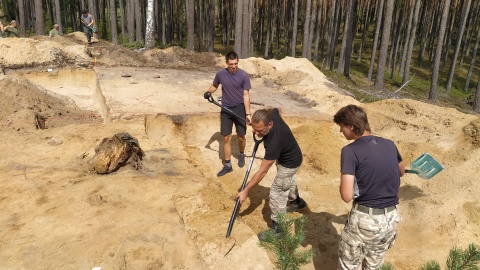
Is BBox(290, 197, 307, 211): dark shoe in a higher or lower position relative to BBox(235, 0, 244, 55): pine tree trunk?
lower

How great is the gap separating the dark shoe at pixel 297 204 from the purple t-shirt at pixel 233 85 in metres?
1.89

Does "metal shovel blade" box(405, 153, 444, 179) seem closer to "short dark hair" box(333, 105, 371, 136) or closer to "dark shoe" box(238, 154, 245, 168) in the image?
"short dark hair" box(333, 105, 371, 136)

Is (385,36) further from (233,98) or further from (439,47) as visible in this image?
(233,98)

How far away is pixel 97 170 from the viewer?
5.42 m

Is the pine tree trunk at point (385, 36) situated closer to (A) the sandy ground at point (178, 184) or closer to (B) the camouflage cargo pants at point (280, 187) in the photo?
(A) the sandy ground at point (178, 184)

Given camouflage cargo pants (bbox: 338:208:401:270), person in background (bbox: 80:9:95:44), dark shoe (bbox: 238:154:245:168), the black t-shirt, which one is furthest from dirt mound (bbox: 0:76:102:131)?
camouflage cargo pants (bbox: 338:208:401:270)

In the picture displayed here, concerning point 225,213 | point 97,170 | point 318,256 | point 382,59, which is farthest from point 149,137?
point 382,59

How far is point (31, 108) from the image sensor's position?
8.63 metres

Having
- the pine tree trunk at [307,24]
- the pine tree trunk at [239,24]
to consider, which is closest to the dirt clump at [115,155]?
the pine tree trunk at [239,24]

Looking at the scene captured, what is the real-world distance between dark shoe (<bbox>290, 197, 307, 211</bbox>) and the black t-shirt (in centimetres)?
114

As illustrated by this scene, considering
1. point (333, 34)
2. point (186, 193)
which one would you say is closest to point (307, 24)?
point (333, 34)

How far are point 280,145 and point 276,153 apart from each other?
108 millimetres

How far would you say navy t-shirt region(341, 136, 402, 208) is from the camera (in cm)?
281

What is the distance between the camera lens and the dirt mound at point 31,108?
7658 mm
